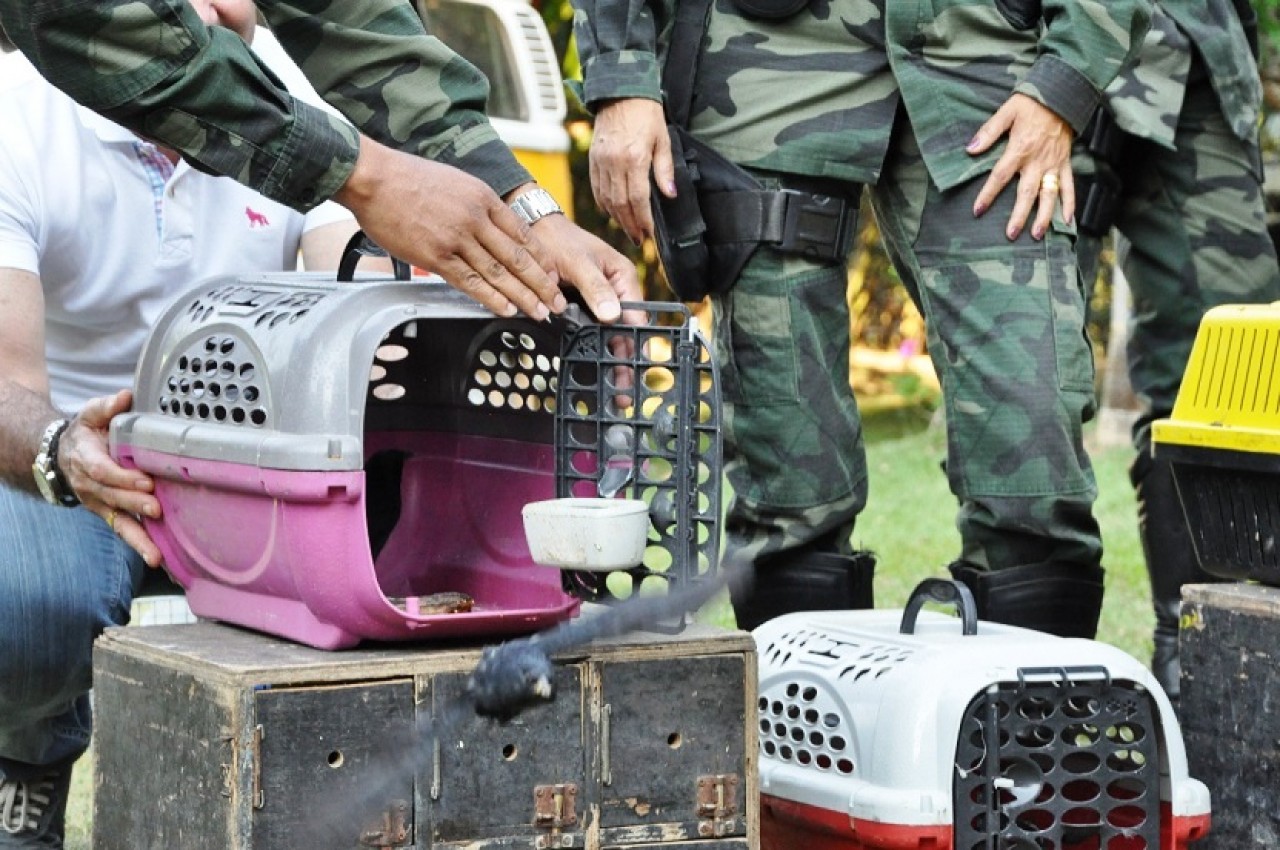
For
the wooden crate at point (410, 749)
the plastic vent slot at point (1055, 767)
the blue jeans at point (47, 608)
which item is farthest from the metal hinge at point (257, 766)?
the plastic vent slot at point (1055, 767)

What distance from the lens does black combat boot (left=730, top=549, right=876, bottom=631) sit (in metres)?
2.63

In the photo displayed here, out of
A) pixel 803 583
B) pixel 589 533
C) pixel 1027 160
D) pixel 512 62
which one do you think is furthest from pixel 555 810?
pixel 512 62

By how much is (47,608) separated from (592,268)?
2.62 ft

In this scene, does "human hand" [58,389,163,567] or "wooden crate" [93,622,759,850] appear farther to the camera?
"human hand" [58,389,163,567]

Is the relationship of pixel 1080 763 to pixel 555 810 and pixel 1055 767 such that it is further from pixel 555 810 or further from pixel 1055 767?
pixel 555 810

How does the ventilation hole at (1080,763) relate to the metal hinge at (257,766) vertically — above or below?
below

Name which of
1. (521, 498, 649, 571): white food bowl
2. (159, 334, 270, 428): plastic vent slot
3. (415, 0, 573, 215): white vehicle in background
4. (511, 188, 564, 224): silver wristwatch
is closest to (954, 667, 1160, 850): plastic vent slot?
(521, 498, 649, 571): white food bowl

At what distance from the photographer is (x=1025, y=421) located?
2477mm

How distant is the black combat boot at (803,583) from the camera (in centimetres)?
263

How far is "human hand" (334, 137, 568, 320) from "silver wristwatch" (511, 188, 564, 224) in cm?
17

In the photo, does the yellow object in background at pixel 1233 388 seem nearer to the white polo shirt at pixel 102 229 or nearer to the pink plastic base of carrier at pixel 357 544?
the pink plastic base of carrier at pixel 357 544

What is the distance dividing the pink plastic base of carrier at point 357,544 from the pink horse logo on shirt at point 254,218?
1.51 ft

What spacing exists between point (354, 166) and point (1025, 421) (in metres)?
0.97

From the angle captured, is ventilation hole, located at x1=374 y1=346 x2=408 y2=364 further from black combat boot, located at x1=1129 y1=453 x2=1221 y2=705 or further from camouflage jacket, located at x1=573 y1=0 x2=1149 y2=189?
black combat boot, located at x1=1129 y1=453 x2=1221 y2=705
